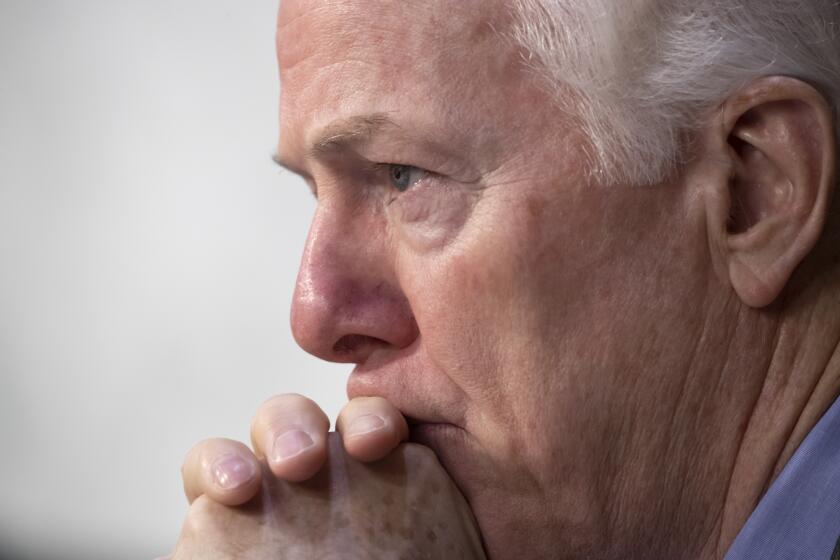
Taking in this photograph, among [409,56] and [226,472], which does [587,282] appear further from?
[226,472]

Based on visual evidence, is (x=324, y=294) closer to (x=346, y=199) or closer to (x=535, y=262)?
(x=346, y=199)

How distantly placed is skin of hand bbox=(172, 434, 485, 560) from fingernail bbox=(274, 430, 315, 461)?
0.03m

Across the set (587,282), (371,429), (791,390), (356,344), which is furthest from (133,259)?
(791,390)

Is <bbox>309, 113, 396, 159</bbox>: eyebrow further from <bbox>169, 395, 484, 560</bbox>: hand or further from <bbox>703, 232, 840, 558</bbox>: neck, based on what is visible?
<bbox>703, 232, 840, 558</bbox>: neck

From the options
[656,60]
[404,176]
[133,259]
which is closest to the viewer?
[656,60]

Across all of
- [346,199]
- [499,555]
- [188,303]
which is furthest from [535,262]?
[188,303]

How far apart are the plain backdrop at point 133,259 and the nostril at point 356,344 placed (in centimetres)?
134

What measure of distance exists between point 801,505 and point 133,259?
2196mm

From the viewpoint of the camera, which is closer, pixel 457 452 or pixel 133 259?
pixel 457 452

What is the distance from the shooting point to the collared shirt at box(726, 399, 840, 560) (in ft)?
3.98

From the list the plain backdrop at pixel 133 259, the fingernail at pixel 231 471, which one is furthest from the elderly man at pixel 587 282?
the plain backdrop at pixel 133 259

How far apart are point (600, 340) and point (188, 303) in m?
1.90

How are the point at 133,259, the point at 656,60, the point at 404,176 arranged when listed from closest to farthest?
the point at 656,60 → the point at 404,176 → the point at 133,259

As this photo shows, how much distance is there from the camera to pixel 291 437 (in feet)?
4.22
